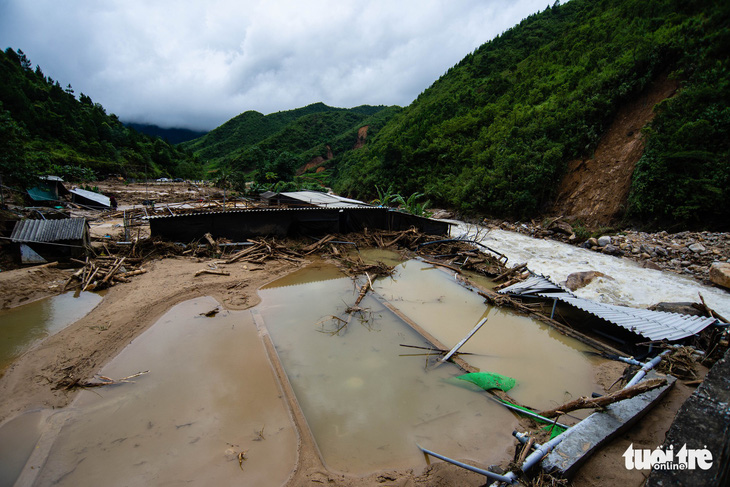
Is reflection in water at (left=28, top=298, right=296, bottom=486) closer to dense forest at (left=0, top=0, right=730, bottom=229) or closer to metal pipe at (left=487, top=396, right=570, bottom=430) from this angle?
metal pipe at (left=487, top=396, right=570, bottom=430)

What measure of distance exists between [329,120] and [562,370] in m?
86.8

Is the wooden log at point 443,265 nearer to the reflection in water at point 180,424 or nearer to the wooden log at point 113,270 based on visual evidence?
the reflection in water at point 180,424

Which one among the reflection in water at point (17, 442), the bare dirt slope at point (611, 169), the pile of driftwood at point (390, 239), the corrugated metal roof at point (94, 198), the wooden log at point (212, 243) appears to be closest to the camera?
the reflection in water at point (17, 442)

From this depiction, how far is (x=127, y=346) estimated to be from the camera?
5176 millimetres

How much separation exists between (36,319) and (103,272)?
2.18 metres

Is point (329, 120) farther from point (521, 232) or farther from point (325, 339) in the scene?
point (325, 339)

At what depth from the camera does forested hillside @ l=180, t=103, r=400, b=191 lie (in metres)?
62.8

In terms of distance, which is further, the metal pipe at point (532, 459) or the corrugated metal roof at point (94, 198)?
the corrugated metal roof at point (94, 198)

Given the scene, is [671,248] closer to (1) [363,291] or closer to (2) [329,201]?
(1) [363,291]

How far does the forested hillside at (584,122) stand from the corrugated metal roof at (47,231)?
2008 centimetres

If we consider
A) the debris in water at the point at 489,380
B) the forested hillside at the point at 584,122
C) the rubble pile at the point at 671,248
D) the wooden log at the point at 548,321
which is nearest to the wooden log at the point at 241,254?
the wooden log at the point at 548,321

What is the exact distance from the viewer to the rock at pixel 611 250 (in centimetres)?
1167

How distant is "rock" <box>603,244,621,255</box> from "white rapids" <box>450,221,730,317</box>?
30cm

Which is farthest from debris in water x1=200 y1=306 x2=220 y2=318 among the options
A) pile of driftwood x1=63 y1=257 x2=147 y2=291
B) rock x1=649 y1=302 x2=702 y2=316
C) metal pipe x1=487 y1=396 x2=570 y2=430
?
rock x1=649 y1=302 x2=702 y2=316
